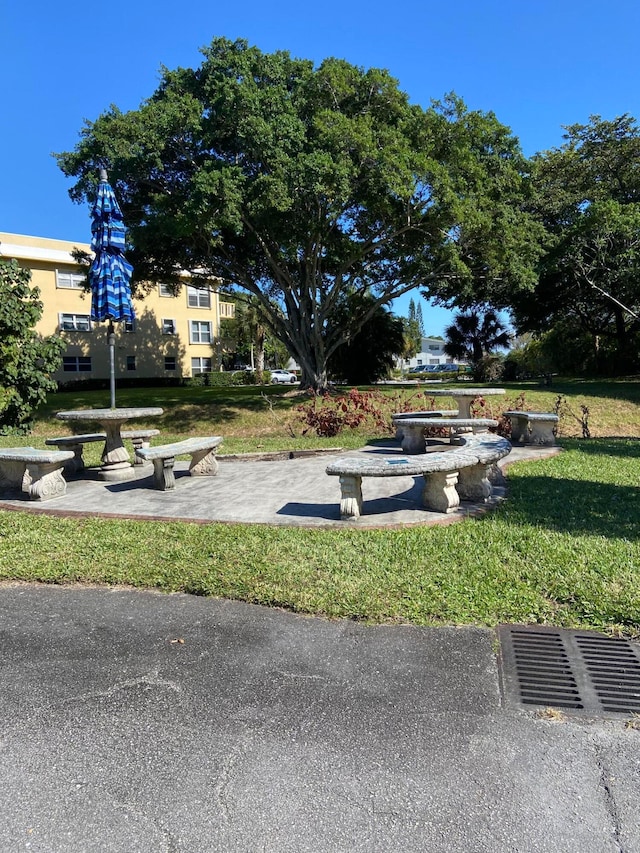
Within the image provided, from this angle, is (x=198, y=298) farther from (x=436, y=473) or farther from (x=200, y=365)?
(x=436, y=473)

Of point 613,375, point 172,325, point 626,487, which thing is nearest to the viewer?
point 626,487

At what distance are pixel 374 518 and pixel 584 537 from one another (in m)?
1.93

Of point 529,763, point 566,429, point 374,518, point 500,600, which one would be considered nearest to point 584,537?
point 500,600

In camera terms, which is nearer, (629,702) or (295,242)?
(629,702)

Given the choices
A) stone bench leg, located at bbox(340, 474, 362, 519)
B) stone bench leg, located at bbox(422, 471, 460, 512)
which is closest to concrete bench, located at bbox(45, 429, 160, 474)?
stone bench leg, located at bbox(340, 474, 362, 519)

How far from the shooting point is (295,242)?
49.0 feet

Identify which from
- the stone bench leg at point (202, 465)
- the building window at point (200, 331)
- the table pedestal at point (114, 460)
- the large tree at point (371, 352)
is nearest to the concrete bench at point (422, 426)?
the stone bench leg at point (202, 465)

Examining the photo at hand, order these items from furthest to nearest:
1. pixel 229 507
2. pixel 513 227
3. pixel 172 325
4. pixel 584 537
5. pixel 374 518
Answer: pixel 172 325, pixel 513 227, pixel 229 507, pixel 374 518, pixel 584 537

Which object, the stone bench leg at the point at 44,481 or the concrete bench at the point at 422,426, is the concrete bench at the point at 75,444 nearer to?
the stone bench leg at the point at 44,481

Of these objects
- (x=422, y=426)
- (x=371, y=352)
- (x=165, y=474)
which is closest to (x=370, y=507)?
(x=165, y=474)

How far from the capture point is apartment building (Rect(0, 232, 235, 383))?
105 feet

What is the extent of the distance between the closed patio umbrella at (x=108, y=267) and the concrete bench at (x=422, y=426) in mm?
4625

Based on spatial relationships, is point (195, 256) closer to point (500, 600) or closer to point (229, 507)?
point (229, 507)

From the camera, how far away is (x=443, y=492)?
562 cm
